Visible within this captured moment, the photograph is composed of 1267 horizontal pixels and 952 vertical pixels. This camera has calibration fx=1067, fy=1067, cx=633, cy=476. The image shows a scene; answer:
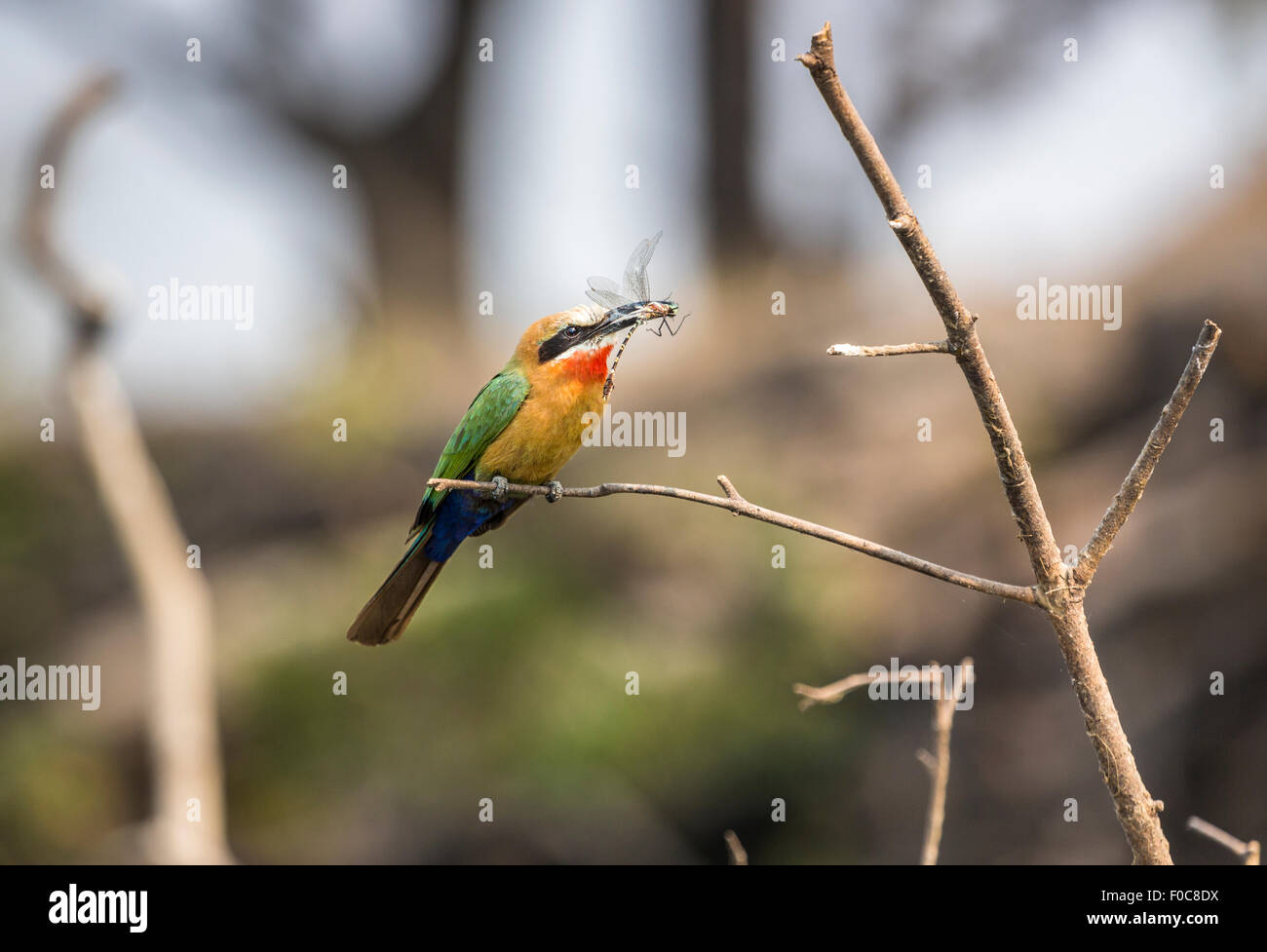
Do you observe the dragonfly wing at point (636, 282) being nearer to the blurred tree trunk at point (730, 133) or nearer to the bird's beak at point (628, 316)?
the bird's beak at point (628, 316)

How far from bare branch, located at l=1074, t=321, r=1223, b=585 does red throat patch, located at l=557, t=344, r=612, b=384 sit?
1.33m

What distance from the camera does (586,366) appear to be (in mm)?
2783

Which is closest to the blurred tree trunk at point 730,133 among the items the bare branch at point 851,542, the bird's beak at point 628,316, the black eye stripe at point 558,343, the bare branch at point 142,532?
the bare branch at point 142,532

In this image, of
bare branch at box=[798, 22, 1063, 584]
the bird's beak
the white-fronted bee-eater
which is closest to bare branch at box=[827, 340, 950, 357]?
bare branch at box=[798, 22, 1063, 584]

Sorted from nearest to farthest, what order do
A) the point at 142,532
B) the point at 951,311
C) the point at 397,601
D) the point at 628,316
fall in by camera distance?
the point at 951,311 < the point at 628,316 < the point at 397,601 < the point at 142,532

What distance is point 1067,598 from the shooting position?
180cm

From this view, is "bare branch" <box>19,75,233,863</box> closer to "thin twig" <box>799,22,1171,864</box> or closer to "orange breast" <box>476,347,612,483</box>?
"orange breast" <box>476,347,612,483</box>

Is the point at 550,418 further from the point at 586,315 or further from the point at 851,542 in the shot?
the point at 851,542

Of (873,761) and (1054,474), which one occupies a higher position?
(1054,474)

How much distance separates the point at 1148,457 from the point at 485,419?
1.76 m

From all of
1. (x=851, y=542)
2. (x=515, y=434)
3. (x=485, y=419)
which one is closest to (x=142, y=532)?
(x=485, y=419)

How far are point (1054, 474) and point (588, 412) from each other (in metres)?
5.48
